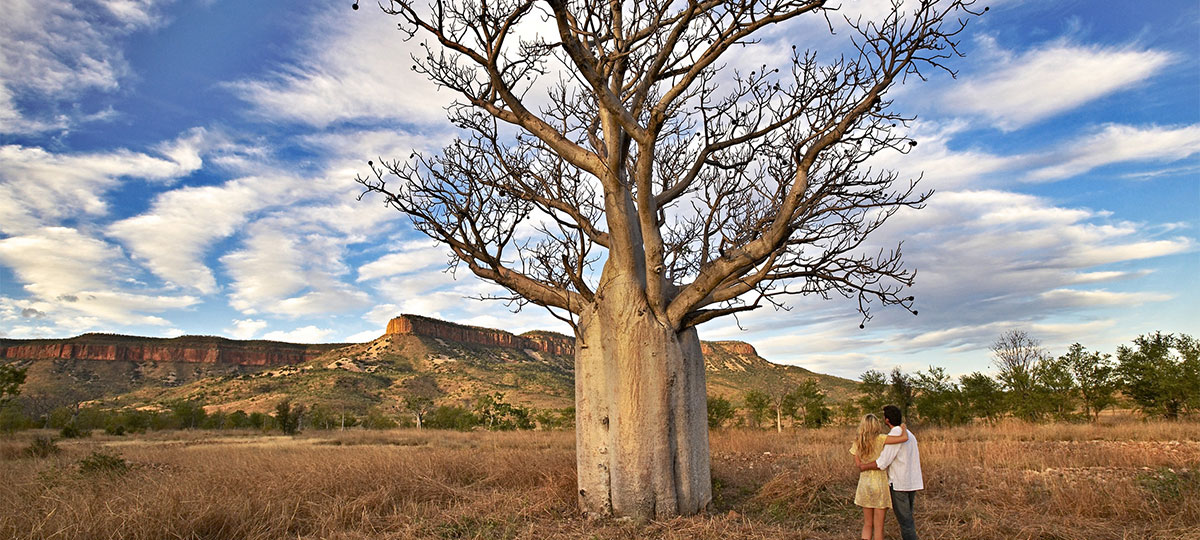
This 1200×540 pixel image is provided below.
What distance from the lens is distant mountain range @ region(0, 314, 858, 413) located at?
59.8 meters

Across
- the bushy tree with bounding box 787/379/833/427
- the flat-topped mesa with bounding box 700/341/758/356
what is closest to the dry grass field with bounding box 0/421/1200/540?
the bushy tree with bounding box 787/379/833/427

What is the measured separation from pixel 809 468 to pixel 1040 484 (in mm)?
2708

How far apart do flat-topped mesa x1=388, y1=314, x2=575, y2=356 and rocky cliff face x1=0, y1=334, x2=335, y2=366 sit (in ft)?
93.1

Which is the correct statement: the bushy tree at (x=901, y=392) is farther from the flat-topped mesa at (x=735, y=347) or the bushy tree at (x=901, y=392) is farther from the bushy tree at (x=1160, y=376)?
the flat-topped mesa at (x=735, y=347)

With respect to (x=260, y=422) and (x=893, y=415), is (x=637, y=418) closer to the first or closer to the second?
(x=893, y=415)

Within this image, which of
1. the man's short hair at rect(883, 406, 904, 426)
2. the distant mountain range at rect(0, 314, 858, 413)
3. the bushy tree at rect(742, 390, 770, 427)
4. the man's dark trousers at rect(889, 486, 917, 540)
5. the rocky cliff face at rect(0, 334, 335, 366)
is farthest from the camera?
the rocky cliff face at rect(0, 334, 335, 366)

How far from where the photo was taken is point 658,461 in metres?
5.99

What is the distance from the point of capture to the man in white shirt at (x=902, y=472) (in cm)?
492

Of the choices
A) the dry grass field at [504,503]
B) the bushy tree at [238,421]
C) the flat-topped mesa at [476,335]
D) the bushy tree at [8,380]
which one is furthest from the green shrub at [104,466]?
the flat-topped mesa at [476,335]

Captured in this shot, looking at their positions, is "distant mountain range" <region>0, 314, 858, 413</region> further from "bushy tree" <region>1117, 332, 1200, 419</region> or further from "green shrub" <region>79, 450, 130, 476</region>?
"green shrub" <region>79, 450, 130, 476</region>

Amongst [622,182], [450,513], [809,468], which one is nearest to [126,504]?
[450,513]

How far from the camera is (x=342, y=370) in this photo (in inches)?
2625

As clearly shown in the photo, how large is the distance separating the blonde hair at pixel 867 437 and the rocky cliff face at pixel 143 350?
332 ft

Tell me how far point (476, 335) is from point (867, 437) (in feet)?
304
